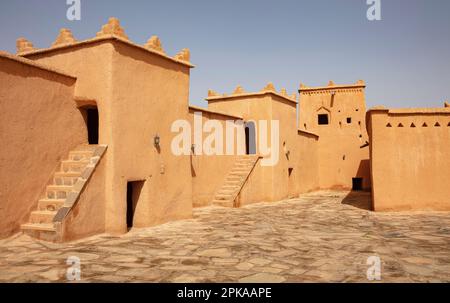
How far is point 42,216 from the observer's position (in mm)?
7715

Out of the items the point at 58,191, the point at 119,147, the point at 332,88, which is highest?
the point at 332,88

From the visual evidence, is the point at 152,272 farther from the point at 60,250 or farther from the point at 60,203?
the point at 60,203

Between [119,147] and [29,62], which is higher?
[29,62]

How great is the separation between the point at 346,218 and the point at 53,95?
28.6 ft

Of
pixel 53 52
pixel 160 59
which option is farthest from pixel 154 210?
pixel 53 52

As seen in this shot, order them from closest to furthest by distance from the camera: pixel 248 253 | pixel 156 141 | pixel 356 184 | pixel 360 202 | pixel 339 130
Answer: pixel 248 253 < pixel 156 141 < pixel 360 202 < pixel 356 184 < pixel 339 130

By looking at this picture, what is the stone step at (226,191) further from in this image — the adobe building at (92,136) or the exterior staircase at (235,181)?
the adobe building at (92,136)

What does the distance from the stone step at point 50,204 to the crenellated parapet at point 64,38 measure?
4049mm

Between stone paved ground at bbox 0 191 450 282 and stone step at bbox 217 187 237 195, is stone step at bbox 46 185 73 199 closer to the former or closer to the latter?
stone paved ground at bbox 0 191 450 282

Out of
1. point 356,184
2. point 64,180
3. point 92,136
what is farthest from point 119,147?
point 356,184

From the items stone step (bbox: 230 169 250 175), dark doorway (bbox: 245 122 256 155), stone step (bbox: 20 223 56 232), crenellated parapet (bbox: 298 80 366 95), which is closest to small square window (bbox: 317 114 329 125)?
crenellated parapet (bbox: 298 80 366 95)

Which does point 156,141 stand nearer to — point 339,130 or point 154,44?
point 154,44

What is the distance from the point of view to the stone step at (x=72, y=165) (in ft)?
28.2

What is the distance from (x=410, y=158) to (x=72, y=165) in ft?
34.1
